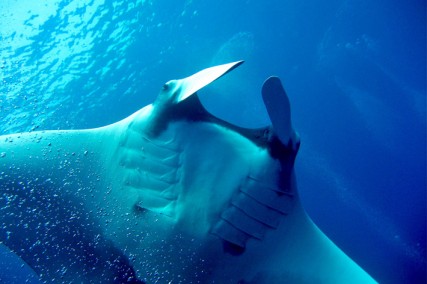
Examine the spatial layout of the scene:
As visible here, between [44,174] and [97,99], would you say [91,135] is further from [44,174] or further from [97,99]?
[97,99]

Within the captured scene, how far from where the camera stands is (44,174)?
2.08 meters

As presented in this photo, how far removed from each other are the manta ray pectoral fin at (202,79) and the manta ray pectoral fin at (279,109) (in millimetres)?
175

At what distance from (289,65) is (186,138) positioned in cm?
919

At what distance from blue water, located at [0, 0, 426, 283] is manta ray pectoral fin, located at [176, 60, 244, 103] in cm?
563

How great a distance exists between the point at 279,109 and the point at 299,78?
9.49m

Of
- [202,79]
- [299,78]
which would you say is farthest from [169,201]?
[299,78]

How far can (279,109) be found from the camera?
1591 mm

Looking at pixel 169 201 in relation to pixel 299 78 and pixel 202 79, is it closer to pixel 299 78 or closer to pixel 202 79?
pixel 202 79

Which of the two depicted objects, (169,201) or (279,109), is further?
(169,201)

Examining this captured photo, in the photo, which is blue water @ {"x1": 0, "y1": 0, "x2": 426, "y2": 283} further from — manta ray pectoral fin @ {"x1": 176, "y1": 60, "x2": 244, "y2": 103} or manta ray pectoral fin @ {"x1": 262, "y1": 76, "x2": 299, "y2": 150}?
manta ray pectoral fin @ {"x1": 262, "y1": 76, "x2": 299, "y2": 150}

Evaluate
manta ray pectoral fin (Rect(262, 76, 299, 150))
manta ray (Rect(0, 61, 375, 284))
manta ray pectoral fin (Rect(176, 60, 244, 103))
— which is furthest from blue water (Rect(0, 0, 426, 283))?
manta ray pectoral fin (Rect(262, 76, 299, 150))

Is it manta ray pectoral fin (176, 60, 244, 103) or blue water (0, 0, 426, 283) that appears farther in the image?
blue water (0, 0, 426, 283)

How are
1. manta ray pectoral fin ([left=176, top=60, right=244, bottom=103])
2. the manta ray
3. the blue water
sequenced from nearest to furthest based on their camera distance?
manta ray pectoral fin ([left=176, top=60, right=244, bottom=103]) < the manta ray < the blue water

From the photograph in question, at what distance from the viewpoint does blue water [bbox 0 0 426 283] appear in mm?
7406
